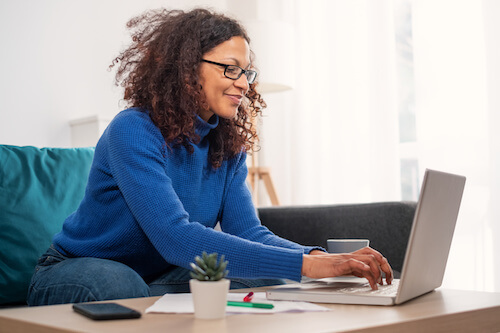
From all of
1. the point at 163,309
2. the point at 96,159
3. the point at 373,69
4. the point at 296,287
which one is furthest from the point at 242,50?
the point at 373,69

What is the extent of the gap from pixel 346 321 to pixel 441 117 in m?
2.06

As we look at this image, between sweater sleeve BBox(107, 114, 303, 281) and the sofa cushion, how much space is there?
0.48 metres

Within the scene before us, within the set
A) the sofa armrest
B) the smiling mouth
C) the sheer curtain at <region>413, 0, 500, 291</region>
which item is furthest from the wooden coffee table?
the sheer curtain at <region>413, 0, 500, 291</region>

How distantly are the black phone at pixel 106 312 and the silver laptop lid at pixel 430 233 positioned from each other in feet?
1.35

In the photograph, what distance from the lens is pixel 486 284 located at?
2.49 m

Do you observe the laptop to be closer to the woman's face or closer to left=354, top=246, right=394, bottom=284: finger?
left=354, top=246, right=394, bottom=284: finger

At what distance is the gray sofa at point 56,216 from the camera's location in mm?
1621

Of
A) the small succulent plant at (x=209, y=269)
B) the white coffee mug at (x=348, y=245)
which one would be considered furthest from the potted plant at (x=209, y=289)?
the white coffee mug at (x=348, y=245)

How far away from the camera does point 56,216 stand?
Answer: 1.71m

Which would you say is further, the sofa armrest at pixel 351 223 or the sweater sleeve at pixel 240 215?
the sofa armrest at pixel 351 223

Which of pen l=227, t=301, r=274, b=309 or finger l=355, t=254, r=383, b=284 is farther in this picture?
finger l=355, t=254, r=383, b=284

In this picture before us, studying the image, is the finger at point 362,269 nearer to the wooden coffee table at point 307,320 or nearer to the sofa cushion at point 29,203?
the wooden coffee table at point 307,320

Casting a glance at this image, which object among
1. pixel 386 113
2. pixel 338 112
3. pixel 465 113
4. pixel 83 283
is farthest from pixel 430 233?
pixel 338 112

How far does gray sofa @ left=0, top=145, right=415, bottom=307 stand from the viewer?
5.32 feet
